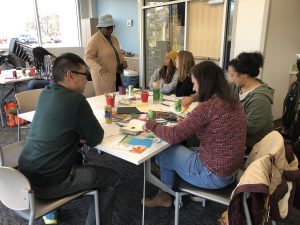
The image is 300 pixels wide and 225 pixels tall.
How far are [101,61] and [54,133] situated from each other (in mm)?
2007

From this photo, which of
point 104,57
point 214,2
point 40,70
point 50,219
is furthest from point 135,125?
point 40,70

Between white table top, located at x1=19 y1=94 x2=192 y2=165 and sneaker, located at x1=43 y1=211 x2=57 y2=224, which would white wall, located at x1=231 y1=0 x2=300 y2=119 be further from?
sneaker, located at x1=43 y1=211 x2=57 y2=224

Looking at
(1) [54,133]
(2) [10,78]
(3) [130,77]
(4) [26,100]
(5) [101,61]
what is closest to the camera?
(1) [54,133]

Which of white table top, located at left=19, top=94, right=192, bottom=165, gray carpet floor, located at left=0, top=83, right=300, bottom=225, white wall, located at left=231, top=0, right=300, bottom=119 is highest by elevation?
white wall, located at left=231, top=0, right=300, bottom=119

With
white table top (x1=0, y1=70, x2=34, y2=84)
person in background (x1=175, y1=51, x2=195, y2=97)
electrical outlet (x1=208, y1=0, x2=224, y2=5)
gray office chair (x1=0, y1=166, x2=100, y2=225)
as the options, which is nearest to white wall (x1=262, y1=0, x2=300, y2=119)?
electrical outlet (x1=208, y1=0, x2=224, y2=5)

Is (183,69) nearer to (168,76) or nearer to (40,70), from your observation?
(168,76)

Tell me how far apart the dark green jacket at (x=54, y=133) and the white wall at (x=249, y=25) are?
247 cm

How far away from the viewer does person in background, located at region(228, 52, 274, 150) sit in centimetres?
178

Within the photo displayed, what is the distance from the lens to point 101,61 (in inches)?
125

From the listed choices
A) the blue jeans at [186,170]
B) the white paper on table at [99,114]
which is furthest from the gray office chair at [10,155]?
the blue jeans at [186,170]

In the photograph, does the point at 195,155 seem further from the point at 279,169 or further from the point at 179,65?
the point at 179,65

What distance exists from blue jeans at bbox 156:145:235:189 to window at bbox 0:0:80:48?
256 inches

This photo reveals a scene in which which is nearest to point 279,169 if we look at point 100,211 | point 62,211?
point 100,211

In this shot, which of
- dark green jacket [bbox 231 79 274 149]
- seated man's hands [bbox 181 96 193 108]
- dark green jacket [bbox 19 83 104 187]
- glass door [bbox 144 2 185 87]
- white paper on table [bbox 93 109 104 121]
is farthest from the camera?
glass door [bbox 144 2 185 87]
